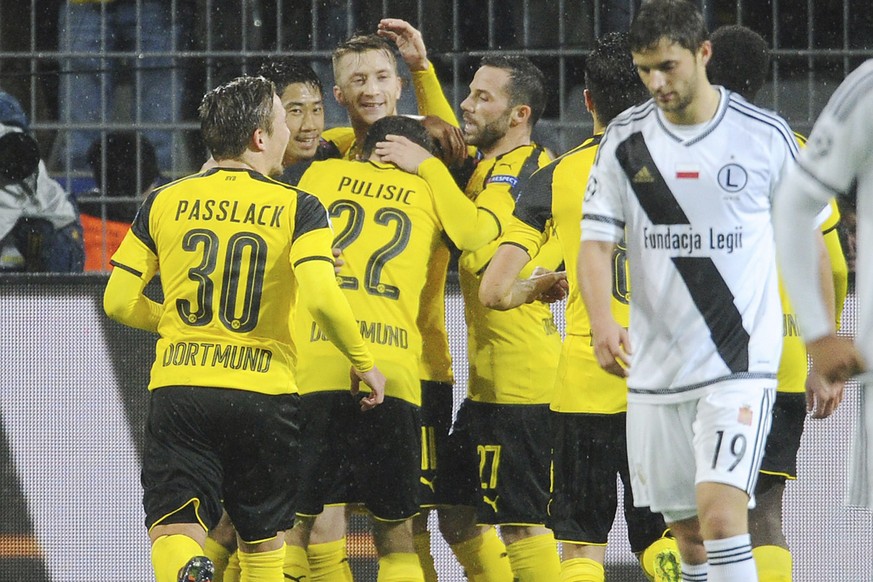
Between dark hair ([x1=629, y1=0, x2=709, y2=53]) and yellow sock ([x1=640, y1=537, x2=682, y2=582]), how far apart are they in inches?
60.2

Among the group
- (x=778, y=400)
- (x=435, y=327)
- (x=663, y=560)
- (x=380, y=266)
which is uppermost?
(x=380, y=266)

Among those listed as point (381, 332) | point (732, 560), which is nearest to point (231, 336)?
point (381, 332)

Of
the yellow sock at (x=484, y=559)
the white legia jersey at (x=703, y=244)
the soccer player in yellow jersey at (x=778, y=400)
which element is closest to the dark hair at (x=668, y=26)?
the white legia jersey at (x=703, y=244)

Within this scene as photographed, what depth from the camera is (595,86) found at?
451 cm

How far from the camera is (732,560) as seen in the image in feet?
11.3

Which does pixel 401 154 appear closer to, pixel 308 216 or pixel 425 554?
pixel 308 216

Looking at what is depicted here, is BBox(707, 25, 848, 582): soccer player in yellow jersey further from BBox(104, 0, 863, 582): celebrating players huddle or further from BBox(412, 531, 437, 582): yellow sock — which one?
BBox(412, 531, 437, 582): yellow sock

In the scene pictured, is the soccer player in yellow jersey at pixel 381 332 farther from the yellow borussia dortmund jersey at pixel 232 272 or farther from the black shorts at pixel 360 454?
the yellow borussia dortmund jersey at pixel 232 272

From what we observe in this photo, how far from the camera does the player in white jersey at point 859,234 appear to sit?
2.78 m

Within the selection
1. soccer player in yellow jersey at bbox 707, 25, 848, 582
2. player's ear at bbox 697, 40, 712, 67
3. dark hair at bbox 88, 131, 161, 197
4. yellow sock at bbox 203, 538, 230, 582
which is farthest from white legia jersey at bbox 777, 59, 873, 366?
dark hair at bbox 88, 131, 161, 197

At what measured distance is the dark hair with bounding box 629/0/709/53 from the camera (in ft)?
11.9

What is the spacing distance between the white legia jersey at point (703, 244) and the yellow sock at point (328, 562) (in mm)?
1446

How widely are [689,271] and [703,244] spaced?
0.08 m

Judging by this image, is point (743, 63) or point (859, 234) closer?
point (859, 234)
